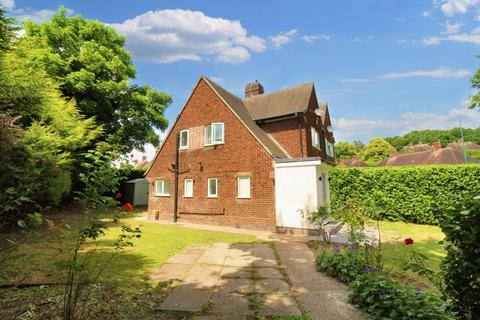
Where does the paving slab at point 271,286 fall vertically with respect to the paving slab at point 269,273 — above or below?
above

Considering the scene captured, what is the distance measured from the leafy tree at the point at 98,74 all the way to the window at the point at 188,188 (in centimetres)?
676

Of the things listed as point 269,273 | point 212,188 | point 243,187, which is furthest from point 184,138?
point 269,273

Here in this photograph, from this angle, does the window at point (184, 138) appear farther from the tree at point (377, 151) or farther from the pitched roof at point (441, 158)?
the tree at point (377, 151)

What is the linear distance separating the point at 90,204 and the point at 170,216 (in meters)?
13.5

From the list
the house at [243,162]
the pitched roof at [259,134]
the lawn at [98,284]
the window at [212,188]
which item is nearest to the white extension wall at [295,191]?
the house at [243,162]

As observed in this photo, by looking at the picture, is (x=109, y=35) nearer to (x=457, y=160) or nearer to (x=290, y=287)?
(x=290, y=287)

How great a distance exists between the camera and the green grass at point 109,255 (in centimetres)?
515

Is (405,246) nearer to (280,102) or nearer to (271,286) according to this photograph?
(271,286)

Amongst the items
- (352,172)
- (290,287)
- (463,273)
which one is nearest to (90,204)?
(290,287)

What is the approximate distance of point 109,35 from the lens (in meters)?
22.4

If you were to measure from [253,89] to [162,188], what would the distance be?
430 inches

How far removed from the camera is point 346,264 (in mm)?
5605

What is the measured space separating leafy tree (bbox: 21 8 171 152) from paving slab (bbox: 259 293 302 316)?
16792 mm

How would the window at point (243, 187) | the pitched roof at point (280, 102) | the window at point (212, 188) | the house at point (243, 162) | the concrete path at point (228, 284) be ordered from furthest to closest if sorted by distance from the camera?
1. the pitched roof at point (280, 102)
2. the window at point (212, 188)
3. the window at point (243, 187)
4. the house at point (243, 162)
5. the concrete path at point (228, 284)
